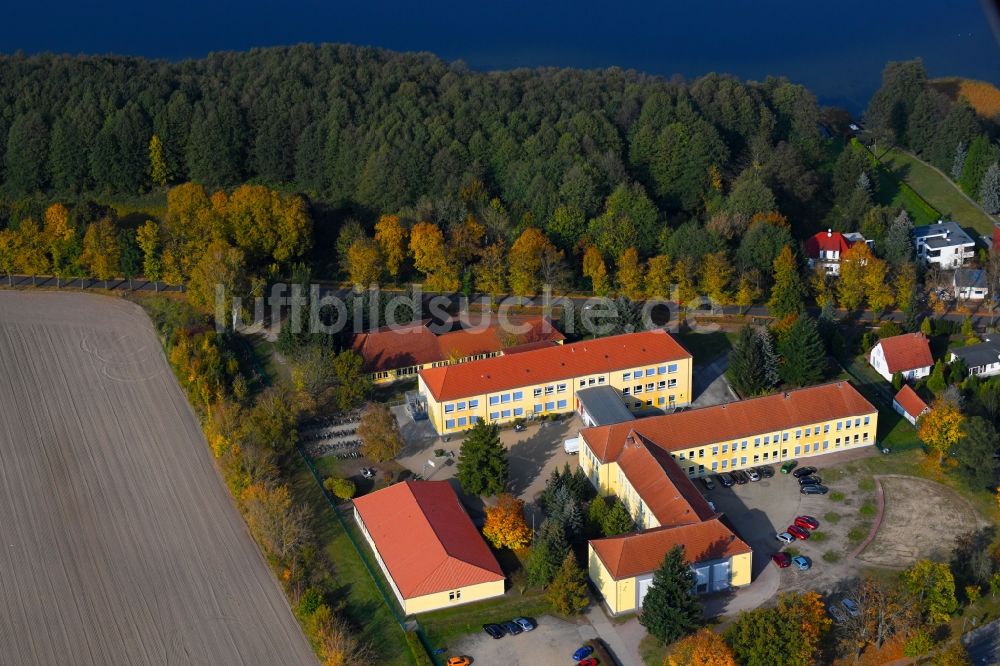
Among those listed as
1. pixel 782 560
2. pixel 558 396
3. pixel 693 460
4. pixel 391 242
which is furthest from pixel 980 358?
pixel 391 242

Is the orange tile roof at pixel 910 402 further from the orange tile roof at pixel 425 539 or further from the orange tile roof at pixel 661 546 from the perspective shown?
the orange tile roof at pixel 425 539

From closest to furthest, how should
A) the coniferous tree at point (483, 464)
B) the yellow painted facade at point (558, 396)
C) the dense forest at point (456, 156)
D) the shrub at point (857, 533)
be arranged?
the shrub at point (857, 533), the coniferous tree at point (483, 464), the yellow painted facade at point (558, 396), the dense forest at point (456, 156)

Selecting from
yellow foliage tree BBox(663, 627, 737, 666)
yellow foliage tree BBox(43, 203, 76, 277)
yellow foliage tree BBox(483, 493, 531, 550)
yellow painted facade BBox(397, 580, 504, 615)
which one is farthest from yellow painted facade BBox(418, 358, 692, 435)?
yellow foliage tree BBox(43, 203, 76, 277)

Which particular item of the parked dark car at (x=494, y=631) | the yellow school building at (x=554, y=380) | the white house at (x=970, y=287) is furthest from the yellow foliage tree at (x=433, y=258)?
the white house at (x=970, y=287)

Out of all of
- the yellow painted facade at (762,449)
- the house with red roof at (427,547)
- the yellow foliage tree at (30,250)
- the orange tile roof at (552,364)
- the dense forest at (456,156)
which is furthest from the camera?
the dense forest at (456,156)

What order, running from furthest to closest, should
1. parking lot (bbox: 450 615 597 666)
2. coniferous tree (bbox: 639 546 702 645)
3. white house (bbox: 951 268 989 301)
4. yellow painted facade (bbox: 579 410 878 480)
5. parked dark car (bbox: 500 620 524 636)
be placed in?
white house (bbox: 951 268 989 301), yellow painted facade (bbox: 579 410 878 480), parked dark car (bbox: 500 620 524 636), parking lot (bbox: 450 615 597 666), coniferous tree (bbox: 639 546 702 645)

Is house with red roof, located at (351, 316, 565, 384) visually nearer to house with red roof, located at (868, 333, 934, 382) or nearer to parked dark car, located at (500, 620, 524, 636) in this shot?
house with red roof, located at (868, 333, 934, 382)
